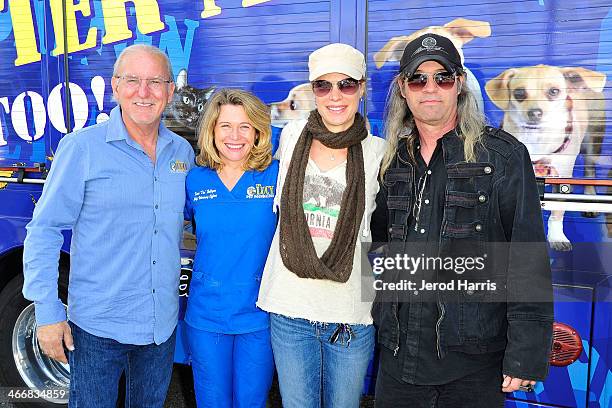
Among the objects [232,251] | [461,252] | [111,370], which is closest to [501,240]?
[461,252]


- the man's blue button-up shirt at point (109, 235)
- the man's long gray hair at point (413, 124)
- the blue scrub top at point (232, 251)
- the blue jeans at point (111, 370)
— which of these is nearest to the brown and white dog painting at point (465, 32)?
the man's long gray hair at point (413, 124)

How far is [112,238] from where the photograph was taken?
211cm

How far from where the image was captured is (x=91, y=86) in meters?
3.15

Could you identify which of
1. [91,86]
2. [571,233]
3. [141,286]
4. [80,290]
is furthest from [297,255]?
[91,86]

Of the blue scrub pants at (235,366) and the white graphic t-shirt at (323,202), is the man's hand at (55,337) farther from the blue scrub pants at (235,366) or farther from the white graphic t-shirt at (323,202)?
the white graphic t-shirt at (323,202)

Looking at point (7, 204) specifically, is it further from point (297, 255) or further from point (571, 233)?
point (571, 233)

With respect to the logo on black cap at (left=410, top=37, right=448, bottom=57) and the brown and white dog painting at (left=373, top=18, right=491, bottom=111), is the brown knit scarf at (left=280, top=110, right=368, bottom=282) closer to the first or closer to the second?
the logo on black cap at (left=410, top=37, right=448, bottom=57)

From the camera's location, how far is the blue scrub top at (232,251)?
2.20m

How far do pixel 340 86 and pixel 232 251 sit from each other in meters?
0.76

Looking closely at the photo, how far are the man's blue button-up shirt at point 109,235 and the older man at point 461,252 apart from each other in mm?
886

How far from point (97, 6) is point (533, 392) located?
9.57 feet

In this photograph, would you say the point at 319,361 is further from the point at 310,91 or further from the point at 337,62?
the point at 310,91

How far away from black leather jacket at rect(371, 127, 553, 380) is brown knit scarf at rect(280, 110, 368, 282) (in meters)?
0.19

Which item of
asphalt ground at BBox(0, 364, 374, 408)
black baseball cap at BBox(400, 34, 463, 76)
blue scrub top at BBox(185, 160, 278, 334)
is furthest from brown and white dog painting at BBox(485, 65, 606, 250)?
asphalt ground at BBox(0, 364, 374, 408)
